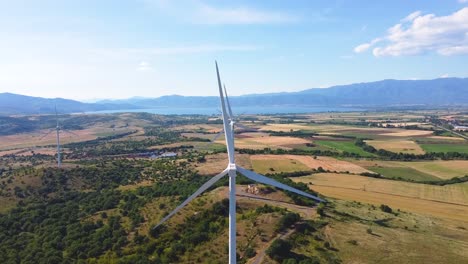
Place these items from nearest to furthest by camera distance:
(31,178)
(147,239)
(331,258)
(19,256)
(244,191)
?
(331,258) < (19,256) < (147,239) < (244,191) < (31,178)

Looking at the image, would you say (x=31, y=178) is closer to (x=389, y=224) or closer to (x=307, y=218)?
(x=307, y=218)

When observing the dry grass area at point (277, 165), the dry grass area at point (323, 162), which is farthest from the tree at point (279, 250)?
the dry grass area at point (323, 162)

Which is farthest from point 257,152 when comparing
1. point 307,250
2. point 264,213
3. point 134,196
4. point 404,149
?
point 307,250

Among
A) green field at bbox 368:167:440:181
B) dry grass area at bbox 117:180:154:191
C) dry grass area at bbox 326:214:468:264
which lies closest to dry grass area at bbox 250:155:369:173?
green field at bbox 368:167:440:181

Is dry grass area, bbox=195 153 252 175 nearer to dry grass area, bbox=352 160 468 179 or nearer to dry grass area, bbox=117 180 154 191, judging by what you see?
dry grass area, bbox=117 180 154 191

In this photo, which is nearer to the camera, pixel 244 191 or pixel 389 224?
pixel 389 224

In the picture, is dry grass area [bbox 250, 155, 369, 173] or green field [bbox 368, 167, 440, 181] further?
dry grass area [bbox 250, 155, 369, 173]

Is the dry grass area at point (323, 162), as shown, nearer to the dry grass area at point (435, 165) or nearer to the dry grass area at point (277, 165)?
the dry grass area at point (277, 165)
